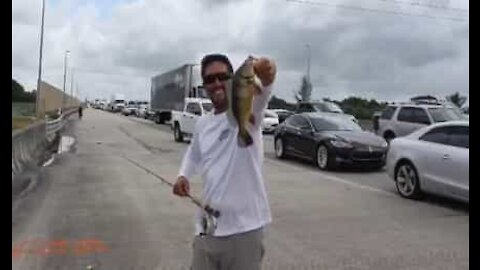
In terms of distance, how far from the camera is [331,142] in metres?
16.8

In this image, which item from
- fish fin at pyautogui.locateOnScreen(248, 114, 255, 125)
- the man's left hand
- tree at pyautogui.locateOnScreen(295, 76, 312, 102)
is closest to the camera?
the man's left hand

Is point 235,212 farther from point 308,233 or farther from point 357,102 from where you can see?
point 357,102

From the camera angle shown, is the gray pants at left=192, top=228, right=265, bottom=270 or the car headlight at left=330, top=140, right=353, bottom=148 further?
the car headlight at left=330, top=140, right=353, bottom=148

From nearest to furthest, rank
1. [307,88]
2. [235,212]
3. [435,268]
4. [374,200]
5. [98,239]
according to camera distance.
A: [235,212]
[435,268]
[98,239]
[374,200]
[307,88]

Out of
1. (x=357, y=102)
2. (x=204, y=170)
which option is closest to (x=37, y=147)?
(x=204, y=170)

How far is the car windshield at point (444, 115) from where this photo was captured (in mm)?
21234

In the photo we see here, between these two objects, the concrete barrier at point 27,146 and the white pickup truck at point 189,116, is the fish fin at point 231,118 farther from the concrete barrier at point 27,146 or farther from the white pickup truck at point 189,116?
the white pickup truck at point 189,116

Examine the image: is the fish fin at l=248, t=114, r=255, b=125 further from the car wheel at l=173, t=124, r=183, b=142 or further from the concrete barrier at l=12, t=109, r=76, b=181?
the car wheel at l=173, t=124, r=183, b=142

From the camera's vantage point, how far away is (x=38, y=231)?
852 cm

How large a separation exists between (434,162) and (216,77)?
804 centimetres

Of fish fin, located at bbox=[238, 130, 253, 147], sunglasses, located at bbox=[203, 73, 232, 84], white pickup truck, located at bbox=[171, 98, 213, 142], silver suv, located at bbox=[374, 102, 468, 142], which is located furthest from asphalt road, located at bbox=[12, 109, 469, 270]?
white pickup truck, located at bbox=[171, 98, 213, 142]

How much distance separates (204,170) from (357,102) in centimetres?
6694

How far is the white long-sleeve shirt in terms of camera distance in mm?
3465

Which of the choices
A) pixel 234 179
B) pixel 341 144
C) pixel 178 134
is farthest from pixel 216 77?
pixel 178 134
